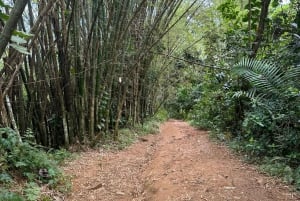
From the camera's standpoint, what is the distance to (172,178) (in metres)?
2.93

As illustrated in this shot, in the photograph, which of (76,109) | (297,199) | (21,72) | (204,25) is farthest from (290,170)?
(204,25)

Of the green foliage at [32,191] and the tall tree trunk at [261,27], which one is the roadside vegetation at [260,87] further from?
the green foliage at [32,191]

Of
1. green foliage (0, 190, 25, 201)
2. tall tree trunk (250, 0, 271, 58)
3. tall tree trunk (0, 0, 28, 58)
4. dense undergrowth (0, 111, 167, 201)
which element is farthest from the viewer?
tall tree trunk (250, 0, 271, 58)

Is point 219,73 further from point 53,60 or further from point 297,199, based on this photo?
point 297,199

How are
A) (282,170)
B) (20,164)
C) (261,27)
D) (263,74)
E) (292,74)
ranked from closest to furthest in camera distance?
(20,164), (282,170), (292,74), (263,74), (261,27)

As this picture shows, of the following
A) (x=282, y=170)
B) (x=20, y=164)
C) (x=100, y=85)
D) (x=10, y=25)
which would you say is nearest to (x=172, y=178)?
(x=282, y=170)

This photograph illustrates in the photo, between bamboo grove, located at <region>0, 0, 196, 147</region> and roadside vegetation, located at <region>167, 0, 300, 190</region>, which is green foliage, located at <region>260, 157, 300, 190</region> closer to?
roadside vegetation, located at <region>167, 0, 300, 190</region>

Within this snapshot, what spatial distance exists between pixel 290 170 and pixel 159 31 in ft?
12.1

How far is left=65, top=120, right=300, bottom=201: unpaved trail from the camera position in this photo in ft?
8.22

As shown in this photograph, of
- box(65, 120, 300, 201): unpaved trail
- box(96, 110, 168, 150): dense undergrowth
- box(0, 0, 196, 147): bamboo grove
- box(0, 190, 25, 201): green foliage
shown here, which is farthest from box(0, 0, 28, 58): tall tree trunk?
box(96, 110, 168, 150): dense undergrowth

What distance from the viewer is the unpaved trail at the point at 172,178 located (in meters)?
2.51

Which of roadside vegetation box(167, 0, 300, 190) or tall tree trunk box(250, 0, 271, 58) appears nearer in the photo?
roadside vegetation box(167, 0, 300, 190)

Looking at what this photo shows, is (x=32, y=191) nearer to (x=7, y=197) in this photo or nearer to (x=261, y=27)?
(x=7, y=197)

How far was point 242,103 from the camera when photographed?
474 centimetres
